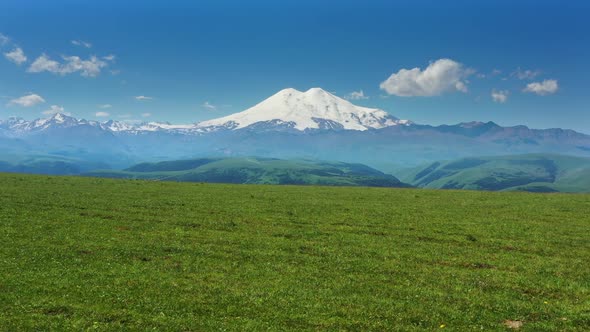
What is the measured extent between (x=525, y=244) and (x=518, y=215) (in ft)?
50.3

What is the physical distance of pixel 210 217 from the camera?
4169cm

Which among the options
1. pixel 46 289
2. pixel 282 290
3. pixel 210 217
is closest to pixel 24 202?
pixel 210 217

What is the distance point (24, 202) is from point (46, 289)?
31.6 m

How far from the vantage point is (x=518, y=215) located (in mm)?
45531

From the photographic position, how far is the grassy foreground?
1856cm

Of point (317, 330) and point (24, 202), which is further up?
point (24, 202)

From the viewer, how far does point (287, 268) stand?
2552 cm

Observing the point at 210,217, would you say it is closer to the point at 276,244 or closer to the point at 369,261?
the point at 276,244

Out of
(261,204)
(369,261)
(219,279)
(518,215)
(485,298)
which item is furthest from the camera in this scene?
(261,204)

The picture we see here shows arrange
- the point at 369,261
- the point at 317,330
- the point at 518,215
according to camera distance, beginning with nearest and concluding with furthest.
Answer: the point at 317,330
the point at 369,261
the point at 518,215

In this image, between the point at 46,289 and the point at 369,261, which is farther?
the point at 369,261

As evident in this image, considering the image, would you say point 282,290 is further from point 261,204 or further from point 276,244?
point 261,204

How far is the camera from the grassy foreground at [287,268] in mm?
18562

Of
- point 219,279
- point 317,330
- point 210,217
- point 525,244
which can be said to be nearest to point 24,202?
point 210,217
